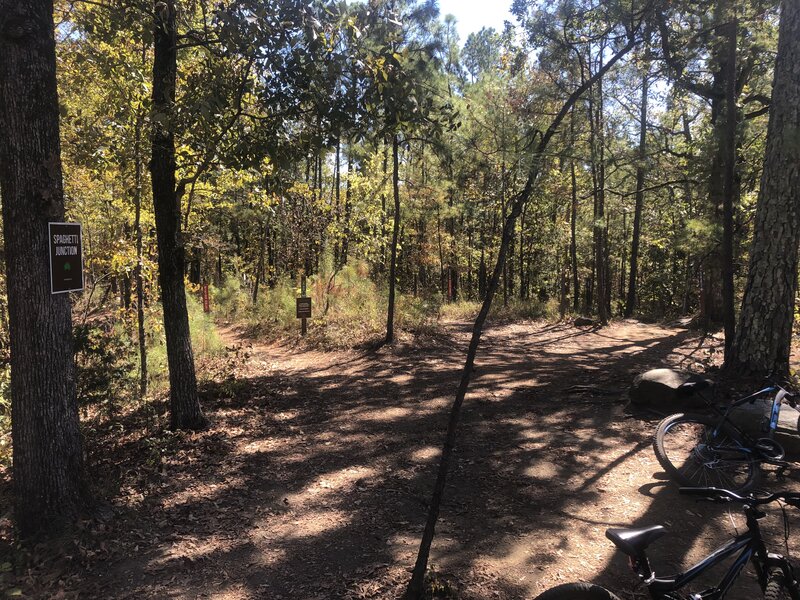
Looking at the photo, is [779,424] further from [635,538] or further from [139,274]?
[139,274]

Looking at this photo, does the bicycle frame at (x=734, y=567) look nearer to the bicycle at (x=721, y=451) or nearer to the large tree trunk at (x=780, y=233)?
the bicycle at (x=721, y=451)

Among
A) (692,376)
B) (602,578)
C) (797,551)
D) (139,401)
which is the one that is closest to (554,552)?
(602,578)

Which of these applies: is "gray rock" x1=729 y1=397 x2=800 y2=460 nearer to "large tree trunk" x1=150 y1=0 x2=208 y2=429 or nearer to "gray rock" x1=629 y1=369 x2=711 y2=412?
"gray rock" x1=629 y1=369 x2=711 y2=412

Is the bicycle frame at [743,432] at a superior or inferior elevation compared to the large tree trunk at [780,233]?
inferior

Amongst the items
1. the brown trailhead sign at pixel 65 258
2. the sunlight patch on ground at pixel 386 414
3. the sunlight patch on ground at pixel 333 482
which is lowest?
the sunlight patch on ground at pixel 333 482

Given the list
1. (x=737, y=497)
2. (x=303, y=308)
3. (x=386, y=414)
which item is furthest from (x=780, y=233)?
(x=303, y=308)

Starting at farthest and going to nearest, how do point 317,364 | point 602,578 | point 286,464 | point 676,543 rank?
point 317,364 < point 286,464 < point 676,543 < point 602,578

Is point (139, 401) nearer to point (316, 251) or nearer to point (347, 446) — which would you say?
point (347, 446)

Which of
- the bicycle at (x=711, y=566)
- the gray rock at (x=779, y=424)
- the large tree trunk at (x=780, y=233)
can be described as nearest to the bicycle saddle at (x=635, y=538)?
the bicycle at (x=711, y=566)

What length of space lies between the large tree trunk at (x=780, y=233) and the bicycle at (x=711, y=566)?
423cm

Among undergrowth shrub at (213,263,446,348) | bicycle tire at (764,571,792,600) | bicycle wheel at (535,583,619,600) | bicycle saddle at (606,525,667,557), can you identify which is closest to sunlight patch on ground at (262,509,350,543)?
bicycle wheel at (535,583,619,600)

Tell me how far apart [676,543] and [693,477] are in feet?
3.32

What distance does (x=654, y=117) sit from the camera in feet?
64.1

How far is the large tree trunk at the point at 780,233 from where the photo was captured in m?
5.57
